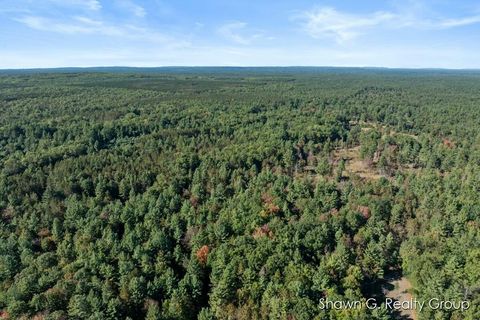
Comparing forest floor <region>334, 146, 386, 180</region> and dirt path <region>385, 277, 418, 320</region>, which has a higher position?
forest floor <region>334, 146, 386, 180</region>

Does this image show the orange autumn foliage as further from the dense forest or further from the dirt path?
the dirt path

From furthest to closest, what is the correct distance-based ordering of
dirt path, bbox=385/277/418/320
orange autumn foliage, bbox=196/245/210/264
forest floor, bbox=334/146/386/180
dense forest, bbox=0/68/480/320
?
forest floor, bbox=334/146/386/180
orange autumn foliage, bbox=196/245/210/264
dirt path, bbox=385/277/418/320
dense forest, bbox=0/68/480/320

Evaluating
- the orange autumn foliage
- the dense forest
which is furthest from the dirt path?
the orange autumn foliage

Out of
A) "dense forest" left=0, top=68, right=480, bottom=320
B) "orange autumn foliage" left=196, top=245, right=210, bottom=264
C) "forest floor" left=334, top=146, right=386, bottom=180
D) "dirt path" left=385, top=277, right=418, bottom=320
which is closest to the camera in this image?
"dense forest" left=0, top=68, right=480, bottom=320

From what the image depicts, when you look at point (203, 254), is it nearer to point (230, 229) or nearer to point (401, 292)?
point (230, 229)

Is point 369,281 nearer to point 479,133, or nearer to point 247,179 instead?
point 247,179

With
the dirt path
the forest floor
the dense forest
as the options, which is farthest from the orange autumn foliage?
the forest floor

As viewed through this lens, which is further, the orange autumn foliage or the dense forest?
the orange autumn foliage

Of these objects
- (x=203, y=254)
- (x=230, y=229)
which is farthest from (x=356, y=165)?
(x=203, y=254)

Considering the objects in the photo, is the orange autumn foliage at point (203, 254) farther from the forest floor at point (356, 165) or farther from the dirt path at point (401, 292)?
the forest floor at point (356, 165)

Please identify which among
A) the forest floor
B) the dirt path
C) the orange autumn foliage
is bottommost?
the dirt path

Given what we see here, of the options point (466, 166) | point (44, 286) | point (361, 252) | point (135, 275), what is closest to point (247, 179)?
point (361, 252)
